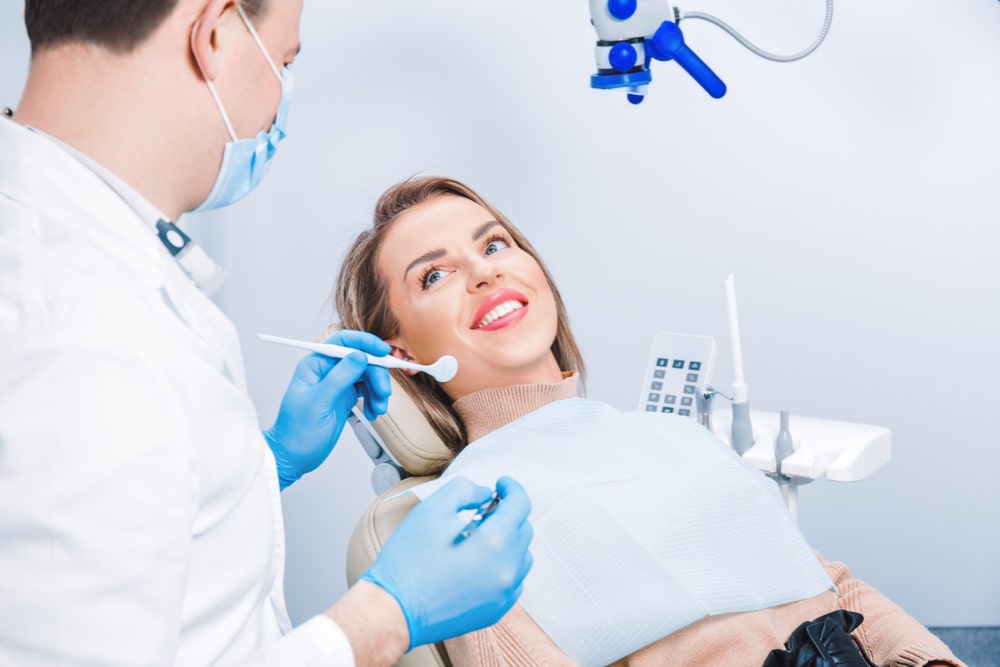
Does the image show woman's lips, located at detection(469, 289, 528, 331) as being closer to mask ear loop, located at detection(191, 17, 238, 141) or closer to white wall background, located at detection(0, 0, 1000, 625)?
mask ear loop, located at detection(191, 17, 238, 141)

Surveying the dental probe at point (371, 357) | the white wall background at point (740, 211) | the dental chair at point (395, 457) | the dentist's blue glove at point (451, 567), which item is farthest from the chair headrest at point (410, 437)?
the white wall background at point (740, 211)

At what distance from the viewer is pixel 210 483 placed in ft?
2.36

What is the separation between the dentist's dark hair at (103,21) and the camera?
2.57 feet

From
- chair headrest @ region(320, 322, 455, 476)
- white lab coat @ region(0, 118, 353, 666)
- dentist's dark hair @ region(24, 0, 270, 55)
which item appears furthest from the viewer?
chair headrest @ region(320, 322, 455, 476)

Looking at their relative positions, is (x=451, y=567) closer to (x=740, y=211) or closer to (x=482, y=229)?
(x=482, y=229)

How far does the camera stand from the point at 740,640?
3.98 ft

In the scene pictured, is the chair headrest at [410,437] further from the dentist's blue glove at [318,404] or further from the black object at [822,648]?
the black object at [822,648]

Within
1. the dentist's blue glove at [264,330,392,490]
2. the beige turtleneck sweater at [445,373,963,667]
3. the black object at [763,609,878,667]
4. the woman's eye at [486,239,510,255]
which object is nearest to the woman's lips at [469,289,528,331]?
the woman's eye at [486,239,510,255]

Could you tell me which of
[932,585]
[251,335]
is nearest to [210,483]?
[251,335]

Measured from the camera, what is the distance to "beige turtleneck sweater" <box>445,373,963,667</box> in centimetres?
115

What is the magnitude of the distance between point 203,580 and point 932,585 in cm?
204

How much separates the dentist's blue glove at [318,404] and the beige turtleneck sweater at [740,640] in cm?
31

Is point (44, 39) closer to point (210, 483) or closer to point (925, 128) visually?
point (210, 483)

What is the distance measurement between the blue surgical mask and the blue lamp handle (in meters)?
0.81
